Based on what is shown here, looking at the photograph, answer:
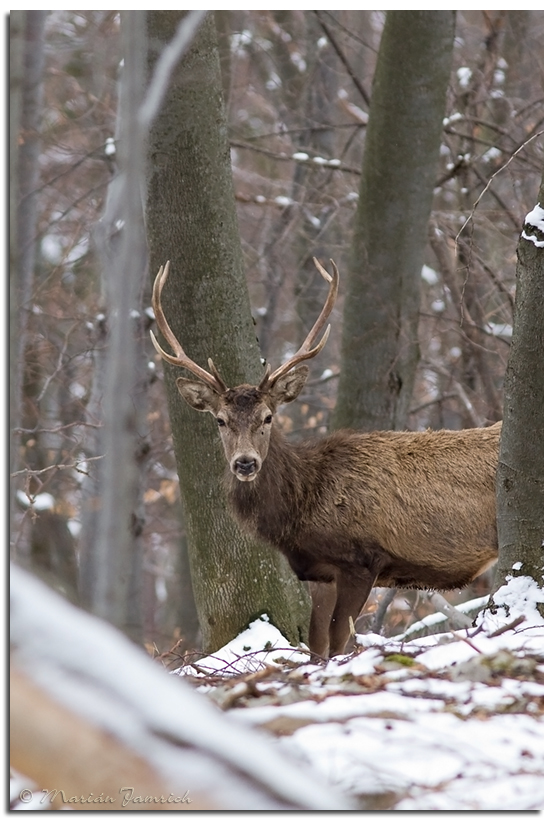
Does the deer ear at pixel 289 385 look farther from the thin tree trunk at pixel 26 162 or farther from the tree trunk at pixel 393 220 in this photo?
Result: the tree trunk at pixel 393 220

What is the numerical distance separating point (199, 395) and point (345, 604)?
186cm

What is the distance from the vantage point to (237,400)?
275 inches

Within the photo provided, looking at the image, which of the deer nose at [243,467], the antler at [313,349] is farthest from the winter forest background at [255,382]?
the deer nose at [243,467]

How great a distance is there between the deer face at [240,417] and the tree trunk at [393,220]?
7.62 ft

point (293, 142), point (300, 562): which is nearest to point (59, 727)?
point (300, 562)

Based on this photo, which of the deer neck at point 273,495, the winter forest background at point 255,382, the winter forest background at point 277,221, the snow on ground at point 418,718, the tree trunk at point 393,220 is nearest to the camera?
the winter forest background at point 255,382

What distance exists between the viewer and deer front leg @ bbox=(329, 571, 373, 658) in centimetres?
712

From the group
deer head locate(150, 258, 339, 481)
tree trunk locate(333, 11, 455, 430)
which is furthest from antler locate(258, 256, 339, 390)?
tree trunk locate(333, 11, 455, 430)

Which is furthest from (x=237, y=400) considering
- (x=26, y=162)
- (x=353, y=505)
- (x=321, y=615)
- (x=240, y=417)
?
(x=26, y=162)

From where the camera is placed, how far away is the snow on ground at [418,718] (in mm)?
3469

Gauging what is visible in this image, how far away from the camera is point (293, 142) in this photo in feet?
44.6

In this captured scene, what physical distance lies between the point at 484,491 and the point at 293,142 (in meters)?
7.63
